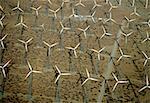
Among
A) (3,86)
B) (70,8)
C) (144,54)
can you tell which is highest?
(70,8)

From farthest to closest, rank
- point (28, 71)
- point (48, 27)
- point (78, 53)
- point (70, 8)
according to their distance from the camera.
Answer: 1. point (70, 8)
2. point (48, 27)
3. point (78, 53)
4. point (28, 71)

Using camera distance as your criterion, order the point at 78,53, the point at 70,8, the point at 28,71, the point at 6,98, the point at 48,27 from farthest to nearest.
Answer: the point at 70,8 < the point at 48,27 < the point at 78,53 < the point at 28,71 < the point at 6,98

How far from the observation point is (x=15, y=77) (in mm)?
1442

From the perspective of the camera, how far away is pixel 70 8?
1.95 meters

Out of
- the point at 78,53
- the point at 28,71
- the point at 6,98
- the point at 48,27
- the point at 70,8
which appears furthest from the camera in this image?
the point at 70,8

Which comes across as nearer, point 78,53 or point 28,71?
point 28,71

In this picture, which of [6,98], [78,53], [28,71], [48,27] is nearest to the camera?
[6,98]

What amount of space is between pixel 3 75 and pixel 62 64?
1.13 feet

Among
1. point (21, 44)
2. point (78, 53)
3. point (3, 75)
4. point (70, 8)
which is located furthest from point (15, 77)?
point (70, 8)

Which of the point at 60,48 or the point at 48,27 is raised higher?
the point at 48,27

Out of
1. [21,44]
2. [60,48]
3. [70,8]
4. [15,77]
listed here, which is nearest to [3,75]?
[15,77]

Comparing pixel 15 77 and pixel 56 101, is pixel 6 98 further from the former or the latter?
pixel 56 101

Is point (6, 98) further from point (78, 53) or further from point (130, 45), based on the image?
point (130, 45)

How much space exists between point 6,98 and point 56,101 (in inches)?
10.3
